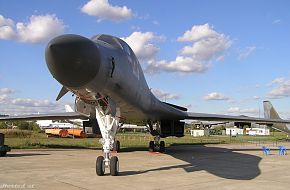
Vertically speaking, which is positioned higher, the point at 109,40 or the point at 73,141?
the point at 109,40

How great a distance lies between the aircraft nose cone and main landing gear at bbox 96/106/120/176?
2.30 meters

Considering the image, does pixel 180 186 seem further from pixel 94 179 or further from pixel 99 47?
pixel 99 47

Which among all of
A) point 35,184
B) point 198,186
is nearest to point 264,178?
point 198,186

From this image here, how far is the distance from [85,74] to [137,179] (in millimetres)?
3262

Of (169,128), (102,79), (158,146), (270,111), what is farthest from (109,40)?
(270,111)

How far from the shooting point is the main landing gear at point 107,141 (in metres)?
9.20

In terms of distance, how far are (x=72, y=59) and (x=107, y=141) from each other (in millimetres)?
3364

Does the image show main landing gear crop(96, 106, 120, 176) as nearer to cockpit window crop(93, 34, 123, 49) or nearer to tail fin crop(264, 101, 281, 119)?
cockpit window crop(93, 34, 123, 49)

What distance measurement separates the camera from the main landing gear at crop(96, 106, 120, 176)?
9.20 metres

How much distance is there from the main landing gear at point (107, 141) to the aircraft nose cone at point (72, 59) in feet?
7.55

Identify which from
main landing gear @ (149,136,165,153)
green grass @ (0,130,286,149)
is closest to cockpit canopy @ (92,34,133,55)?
main landing gear @ (149,136,165,153)

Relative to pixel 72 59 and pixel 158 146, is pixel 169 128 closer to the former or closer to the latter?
pixel 158 146

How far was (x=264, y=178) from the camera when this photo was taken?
30.5 feet

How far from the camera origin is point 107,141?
9.38 meters
